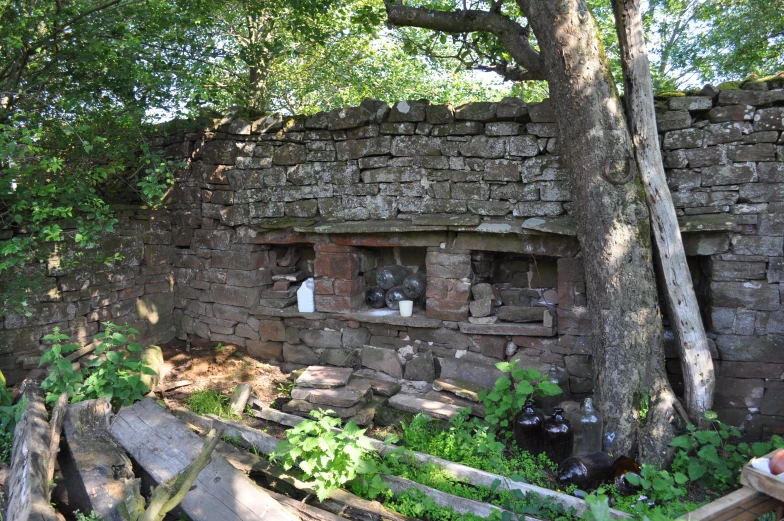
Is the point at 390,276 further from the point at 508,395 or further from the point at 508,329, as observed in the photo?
the point at 508,395

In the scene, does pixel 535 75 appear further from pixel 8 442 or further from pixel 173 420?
pixel 8 442

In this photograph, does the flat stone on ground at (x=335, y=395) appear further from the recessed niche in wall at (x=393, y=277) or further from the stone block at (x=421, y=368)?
the recessed niche in wall at (x=393, y=277)

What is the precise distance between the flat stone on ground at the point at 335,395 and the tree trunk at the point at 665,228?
262cm

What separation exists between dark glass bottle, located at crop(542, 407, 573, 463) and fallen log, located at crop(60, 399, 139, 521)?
9.09ft

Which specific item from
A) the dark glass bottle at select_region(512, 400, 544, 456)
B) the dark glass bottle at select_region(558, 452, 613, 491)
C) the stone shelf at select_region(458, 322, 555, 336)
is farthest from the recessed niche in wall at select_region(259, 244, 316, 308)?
the dark glass bottle at select_region(558, 452, 613, 491)

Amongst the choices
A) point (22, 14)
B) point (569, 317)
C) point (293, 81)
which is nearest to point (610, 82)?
point (569, 317)

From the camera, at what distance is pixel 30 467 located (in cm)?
311

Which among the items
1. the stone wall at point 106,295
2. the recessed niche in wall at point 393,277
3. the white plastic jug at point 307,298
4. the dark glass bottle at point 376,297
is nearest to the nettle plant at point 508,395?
the recessed niche in wall at point 393,277

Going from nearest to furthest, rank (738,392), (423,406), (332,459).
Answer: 1. (332,459)
2. (738,392)
3. (423,406)

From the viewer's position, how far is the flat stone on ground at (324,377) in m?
4.96

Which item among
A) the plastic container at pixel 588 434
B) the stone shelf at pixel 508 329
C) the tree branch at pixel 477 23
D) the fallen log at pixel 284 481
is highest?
the tree branch at pixel 477 23

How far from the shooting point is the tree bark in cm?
405

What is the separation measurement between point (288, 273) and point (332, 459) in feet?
10.6

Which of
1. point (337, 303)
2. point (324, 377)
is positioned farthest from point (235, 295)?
point (324, 377)
